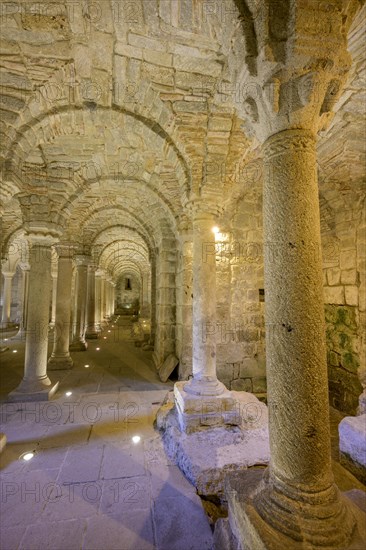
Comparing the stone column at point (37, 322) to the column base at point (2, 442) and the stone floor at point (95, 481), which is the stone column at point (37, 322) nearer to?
the stone floor at point (95, 481)

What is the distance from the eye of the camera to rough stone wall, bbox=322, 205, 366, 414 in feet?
15.7

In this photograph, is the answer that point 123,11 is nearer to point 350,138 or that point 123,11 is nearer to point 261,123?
point 261,123

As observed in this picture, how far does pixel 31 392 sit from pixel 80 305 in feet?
15.1

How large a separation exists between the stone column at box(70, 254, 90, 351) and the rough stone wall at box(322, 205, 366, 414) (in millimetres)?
7274

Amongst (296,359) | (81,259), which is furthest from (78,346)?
(296,359)

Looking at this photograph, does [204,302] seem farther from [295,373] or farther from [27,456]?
[27,456]

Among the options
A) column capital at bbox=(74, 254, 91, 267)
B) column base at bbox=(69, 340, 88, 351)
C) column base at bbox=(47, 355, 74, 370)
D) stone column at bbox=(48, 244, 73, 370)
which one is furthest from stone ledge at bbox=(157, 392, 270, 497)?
column capital at bbox=(74, 254, 91, 267)

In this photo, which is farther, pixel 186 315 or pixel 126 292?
pixel 126 292

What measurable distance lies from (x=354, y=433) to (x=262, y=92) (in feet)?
12.7

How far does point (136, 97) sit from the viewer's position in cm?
329

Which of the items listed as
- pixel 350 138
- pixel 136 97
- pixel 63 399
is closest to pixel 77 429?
pixel 63 399

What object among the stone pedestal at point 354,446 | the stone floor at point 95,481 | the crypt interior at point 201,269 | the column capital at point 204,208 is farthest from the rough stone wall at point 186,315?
the stone pedestal at point 354,446

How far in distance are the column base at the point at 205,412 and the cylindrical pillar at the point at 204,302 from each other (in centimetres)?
24

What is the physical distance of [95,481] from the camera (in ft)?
8.60
